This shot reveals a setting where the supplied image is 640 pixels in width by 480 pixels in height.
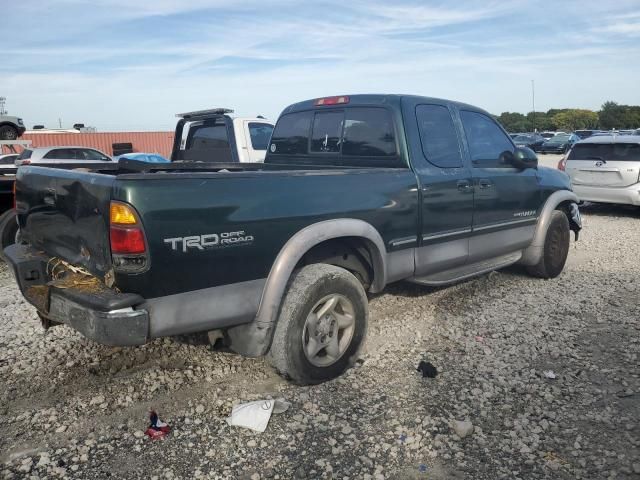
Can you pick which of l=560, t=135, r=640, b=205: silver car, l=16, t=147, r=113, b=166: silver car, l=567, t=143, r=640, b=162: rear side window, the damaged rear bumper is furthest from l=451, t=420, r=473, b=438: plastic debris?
l=16, t=147, r=113, b=166: silver car

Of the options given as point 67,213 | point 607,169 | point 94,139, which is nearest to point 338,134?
point 67,213

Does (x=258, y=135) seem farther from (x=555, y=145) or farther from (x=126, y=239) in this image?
(x=555, y=145)

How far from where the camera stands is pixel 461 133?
16.0 ft

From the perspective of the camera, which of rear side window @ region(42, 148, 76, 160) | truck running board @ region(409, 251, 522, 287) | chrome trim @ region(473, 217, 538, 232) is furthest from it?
rear side window @ region(42, 148, 76, 160)

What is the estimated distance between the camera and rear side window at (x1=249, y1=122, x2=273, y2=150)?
828 centimetres

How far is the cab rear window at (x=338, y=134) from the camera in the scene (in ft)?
→ 14.7

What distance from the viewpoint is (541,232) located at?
5.85 meters

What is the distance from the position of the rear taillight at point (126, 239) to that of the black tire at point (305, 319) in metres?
1.02

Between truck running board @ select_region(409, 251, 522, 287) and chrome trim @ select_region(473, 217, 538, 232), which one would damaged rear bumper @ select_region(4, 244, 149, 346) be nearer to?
truck running board @ select_region(409, 251, 522, 287)

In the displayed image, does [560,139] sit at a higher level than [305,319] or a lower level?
higher

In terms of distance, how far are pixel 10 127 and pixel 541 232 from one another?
704 inches

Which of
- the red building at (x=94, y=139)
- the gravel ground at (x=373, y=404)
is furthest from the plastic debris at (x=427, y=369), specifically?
the red building at (x=94, y=139)

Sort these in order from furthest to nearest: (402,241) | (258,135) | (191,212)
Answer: (258,135) < (402,241) < (191,212)

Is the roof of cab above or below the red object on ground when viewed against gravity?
above
